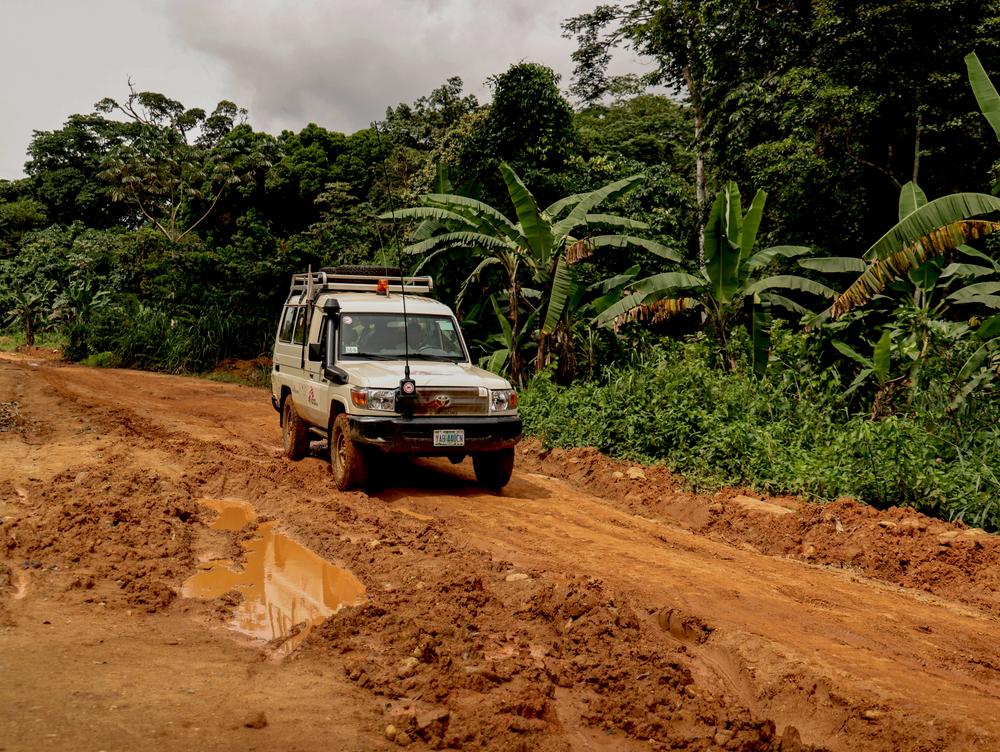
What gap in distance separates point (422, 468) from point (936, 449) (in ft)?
18.4

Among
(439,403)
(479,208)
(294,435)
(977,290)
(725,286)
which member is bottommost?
(294,435)

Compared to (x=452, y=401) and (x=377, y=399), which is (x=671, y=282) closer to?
(x=452, y=401)

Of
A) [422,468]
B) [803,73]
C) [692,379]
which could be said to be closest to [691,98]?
[803,73]

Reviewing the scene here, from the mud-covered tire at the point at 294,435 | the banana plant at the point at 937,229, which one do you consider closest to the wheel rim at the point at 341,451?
the mud-covered tire at the point at 294,435

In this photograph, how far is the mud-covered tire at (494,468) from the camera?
870 centimetres

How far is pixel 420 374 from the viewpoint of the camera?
8234 mm

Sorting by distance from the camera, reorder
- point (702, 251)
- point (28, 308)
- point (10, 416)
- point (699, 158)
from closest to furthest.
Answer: point (10, 416), point (702, 251), point (699, 158), point (28, 308)

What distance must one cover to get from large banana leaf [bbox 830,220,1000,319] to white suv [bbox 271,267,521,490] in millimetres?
4572

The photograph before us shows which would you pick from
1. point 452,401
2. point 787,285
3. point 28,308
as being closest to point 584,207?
point 787,285

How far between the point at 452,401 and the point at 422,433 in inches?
17.3

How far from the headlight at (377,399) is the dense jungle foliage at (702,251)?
2.05 meters

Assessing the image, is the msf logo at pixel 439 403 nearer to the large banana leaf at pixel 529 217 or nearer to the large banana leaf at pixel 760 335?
the large banana leaf at pixel 529 217

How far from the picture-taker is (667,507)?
8.48 m

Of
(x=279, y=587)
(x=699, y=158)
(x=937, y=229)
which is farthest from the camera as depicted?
(x=699, y=158)
